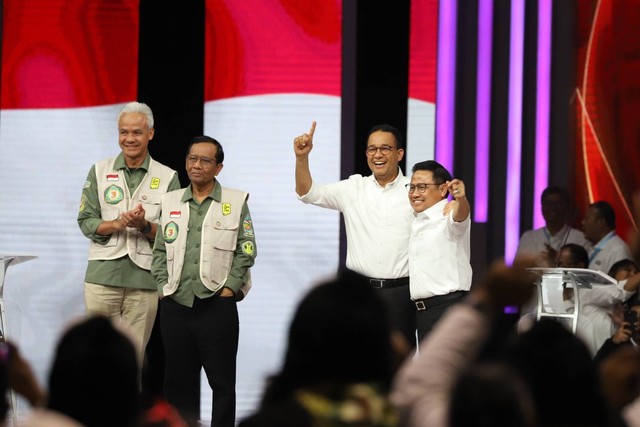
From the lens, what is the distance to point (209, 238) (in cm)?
467

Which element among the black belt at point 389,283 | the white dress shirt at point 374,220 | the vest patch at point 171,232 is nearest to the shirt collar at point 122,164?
the vest patch at point 171,232

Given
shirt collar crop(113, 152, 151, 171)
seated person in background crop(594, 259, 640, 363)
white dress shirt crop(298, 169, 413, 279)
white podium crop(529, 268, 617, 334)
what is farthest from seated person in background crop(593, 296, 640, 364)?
shirt collar crop(113, 152, 151, 171)

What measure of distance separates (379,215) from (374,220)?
1.3 inches

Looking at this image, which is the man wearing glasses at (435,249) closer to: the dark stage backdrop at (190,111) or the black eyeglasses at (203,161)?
the black eyeglasses at (203,161)

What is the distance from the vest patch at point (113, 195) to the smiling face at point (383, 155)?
116 centimetres

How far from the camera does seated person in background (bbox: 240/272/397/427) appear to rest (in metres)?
1.70

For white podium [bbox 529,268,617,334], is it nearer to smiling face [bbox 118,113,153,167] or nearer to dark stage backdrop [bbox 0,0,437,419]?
dark stage backdrop [bbox 0,0,437,419]

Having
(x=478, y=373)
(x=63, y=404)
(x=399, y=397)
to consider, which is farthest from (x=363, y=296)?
(x=63, y=404)

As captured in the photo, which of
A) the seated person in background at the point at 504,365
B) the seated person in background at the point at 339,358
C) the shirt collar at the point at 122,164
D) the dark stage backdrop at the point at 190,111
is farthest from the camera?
the dark stage backdrop at the point at 190,111

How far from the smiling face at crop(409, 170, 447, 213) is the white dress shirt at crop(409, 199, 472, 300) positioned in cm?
3

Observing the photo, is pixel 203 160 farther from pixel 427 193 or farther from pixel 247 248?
pixel 427 193

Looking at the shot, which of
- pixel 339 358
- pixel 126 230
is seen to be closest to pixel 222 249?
pixel 126 230

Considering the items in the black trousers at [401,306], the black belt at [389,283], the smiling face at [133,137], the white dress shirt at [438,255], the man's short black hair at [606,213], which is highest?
the smiling face at [133,137]

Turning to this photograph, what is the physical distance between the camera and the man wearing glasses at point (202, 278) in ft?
15.1
